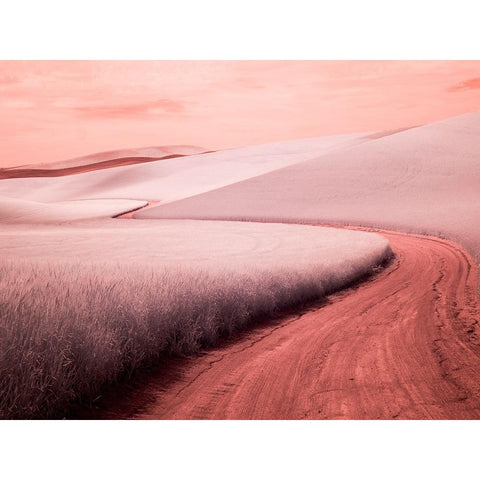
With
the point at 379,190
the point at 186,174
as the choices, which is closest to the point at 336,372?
the point at 379,190

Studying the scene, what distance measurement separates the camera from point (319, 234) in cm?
1750

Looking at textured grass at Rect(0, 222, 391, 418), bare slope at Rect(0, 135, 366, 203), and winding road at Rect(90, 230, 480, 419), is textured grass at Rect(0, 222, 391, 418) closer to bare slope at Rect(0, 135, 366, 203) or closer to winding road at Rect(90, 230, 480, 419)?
winding road at Rect(90, 230, 480, 419)

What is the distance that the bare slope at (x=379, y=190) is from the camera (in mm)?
21906

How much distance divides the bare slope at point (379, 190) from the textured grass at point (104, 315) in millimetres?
11265

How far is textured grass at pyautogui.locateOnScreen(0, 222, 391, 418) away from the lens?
3926 mm

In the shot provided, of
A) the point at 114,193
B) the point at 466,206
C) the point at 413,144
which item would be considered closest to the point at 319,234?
the point at 466,206

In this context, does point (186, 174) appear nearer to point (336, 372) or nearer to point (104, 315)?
point (104, 315)

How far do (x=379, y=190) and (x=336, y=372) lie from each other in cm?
2394

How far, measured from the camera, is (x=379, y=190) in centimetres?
2739

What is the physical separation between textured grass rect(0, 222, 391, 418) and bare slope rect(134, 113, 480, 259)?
11.3 meters

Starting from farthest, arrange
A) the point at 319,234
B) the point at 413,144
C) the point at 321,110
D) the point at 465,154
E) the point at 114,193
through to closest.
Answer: the point at 114,193, the point at 413,144, the point at 465,154, the point at 319,234, the point at 321,110

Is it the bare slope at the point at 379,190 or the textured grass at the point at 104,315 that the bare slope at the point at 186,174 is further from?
the textured grass at the point at 104,315

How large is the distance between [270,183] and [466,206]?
13804 mm
